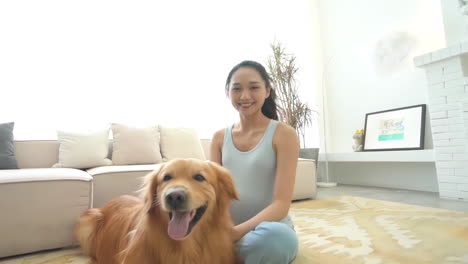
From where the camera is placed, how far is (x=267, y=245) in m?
1.06

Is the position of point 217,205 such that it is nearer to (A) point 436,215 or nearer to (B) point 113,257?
(B) point 113,257

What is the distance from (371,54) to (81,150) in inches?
160

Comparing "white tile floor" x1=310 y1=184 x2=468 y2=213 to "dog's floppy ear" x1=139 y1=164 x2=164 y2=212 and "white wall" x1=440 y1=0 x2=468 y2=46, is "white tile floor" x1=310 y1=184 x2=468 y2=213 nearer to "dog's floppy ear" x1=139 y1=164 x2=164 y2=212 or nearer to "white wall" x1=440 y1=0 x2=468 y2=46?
"white wall" x1=440 y1=0 x2=468 y2=46

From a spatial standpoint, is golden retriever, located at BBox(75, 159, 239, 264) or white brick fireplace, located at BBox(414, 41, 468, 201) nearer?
golden retriever, located at BBox(75, 159, 239, 264)

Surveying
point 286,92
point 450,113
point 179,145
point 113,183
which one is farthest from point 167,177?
point 286,92

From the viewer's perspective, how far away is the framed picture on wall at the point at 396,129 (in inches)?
137

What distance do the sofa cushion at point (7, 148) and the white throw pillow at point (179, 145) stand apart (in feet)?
4.37

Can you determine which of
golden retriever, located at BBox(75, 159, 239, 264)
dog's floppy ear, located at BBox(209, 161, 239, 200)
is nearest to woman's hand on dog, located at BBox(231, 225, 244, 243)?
golden retriever, located at BBox(75, 159, 239, 264)

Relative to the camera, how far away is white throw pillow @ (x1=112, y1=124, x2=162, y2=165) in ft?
9.37

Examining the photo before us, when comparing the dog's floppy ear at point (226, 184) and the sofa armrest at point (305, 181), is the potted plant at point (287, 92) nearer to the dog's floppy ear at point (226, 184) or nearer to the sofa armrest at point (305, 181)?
the sofa armrest at point (305, 181)

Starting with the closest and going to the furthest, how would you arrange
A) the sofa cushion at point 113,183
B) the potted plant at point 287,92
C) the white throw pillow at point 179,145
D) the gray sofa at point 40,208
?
1. the gray sofa at point 40,208
2. the sofa cushion at point 113,183
3. the white throw pillow at point 179,145
4. the potted plant at point 287,92

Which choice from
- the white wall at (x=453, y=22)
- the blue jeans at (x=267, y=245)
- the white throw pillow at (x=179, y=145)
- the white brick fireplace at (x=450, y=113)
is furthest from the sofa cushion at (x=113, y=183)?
the white wall at (x=453, y=22)

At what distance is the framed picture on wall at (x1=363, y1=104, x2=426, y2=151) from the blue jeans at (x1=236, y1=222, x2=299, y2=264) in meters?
3.08

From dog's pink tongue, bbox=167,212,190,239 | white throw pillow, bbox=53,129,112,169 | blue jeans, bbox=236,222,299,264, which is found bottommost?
blue jeans, bbox=236,222,299,264
